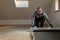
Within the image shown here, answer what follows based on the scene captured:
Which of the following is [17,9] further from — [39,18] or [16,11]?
[39,18]

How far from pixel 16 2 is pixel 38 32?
160 inches

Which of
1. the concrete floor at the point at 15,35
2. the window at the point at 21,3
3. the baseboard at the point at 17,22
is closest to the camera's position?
the concrete floor at the point at 15,35

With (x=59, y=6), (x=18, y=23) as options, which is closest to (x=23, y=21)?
(x=18, y=23)

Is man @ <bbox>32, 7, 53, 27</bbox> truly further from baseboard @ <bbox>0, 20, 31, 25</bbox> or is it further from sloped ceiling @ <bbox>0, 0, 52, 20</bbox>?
baseboard @ <bbox>0, 20, 31, 25</bbox>

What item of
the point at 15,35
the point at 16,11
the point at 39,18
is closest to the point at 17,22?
A: the point at 16,11

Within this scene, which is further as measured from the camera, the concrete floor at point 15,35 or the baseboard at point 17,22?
the baseboard at point 17,22

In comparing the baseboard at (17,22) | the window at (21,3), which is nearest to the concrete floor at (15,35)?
the window at (21,3)

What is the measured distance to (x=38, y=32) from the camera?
2520 mm

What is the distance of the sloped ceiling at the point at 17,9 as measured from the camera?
6.12 meters

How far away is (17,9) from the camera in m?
6.54

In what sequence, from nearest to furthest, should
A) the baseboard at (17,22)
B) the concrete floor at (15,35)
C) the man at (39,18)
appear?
the concrete floor at (15,35)
the man at (39,18)
the baseboard at (17,22)

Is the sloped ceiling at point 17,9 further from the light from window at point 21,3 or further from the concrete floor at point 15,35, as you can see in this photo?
the concrete floor at point 15,35

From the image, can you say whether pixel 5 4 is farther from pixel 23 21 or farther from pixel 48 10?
pixel 48 10

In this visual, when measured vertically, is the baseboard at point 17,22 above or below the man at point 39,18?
below
